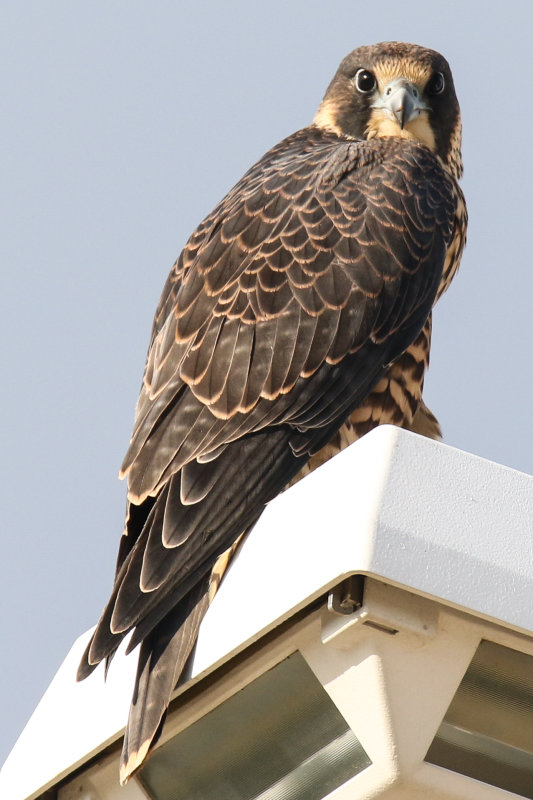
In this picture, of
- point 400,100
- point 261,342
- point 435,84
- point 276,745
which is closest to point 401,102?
point 400,100

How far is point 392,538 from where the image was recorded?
2.32 m

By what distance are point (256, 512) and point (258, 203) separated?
4.46ft

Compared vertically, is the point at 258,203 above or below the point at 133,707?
above

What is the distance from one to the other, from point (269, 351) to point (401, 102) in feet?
5.05

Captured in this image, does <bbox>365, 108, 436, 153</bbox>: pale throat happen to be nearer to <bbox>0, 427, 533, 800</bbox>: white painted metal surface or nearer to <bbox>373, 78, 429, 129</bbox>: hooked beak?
<bbox>373, 78, 429, 129</bbox>: hooked beak

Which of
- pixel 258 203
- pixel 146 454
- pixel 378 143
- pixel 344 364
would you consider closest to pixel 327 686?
pixel 146 454

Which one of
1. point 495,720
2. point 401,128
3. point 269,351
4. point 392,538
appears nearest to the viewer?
point 392,538

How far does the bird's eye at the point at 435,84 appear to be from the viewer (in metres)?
5.25

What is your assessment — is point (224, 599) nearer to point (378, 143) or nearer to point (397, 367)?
point (397, 367)

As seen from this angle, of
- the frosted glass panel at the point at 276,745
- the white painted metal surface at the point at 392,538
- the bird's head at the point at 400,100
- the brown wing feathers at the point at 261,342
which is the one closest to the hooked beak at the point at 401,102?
the bird's head at the point at 400,100

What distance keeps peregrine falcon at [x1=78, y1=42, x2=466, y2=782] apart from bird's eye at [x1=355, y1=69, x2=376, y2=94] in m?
0.36

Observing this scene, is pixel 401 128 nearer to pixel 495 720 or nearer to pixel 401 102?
pixel 401 102

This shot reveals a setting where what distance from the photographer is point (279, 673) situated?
2.57m

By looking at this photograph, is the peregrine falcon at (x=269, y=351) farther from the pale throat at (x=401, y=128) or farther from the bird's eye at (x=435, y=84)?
the bird's eye at (x=435, y=84)
